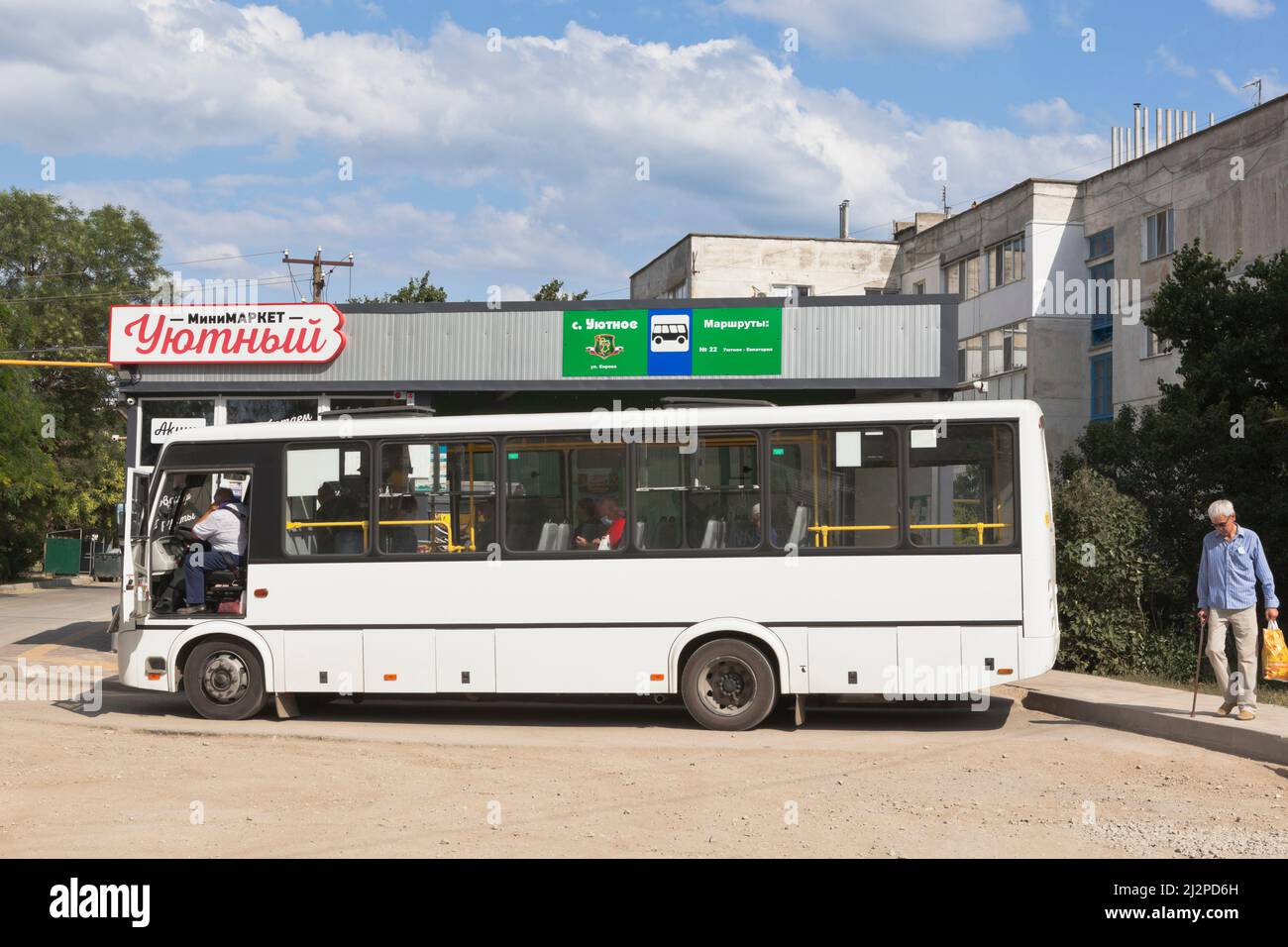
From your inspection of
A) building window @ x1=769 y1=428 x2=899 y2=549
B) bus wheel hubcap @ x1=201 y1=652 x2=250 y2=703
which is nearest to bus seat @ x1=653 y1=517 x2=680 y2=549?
building window @ x1=769 y1=428 x2=899 y2=549

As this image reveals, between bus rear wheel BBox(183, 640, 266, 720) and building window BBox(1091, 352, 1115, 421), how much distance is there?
108 feet

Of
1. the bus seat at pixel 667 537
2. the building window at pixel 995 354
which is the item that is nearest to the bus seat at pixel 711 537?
the bus seat at pixel 667 537

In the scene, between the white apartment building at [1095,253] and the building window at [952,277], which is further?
the building window at [952,277]

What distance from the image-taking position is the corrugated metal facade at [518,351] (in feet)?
66.4

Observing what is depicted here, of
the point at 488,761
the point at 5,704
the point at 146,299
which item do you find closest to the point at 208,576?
the point at 5,704

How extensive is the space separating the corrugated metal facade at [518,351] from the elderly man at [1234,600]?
8.97 meters

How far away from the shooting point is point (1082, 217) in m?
42.2

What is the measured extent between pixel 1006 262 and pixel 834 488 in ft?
113

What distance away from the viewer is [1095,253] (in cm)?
4175

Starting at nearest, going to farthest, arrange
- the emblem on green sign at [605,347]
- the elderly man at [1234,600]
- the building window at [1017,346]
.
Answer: the elderly man at [1234,600]
the emblem on green sign at [605,347]
the building window at [1017,346]

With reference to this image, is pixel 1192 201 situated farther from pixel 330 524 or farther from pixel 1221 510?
pixel 330 524

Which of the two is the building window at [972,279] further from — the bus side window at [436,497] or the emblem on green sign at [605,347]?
the bus side window at [436,497]

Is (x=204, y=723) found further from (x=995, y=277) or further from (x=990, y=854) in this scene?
(x=995, y=277)

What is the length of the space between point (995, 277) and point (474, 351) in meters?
28.5
